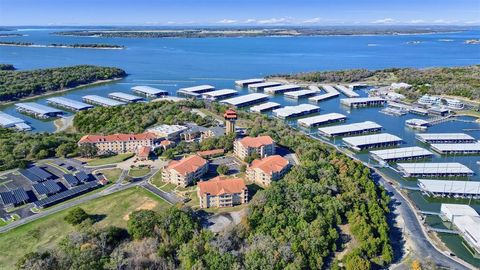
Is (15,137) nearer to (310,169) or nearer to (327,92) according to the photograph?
(310,169)

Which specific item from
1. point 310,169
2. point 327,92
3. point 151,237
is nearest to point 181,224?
point 151,237

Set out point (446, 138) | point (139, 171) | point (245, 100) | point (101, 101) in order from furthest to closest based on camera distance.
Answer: point (245, 100) → point (101, 101) → point (446, 138) → point (139, 171)

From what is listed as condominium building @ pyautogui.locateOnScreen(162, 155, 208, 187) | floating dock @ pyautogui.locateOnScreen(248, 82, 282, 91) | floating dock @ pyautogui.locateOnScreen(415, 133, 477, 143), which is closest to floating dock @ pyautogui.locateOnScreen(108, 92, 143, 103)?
floating dock @ pyautogui.locateOnScreen(248, 82, 282, 91)

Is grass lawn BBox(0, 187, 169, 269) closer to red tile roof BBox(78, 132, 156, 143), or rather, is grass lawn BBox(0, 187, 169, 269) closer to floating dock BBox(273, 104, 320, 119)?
red tile roof BBox(78, 132, 156, 143)

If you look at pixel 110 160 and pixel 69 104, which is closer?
pixel 110 160

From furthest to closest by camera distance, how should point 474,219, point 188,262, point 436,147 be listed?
point 436,147 → point 474,219 → point 188,262

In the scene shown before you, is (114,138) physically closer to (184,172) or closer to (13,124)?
(184,172)

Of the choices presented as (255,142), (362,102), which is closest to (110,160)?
(255,142)
